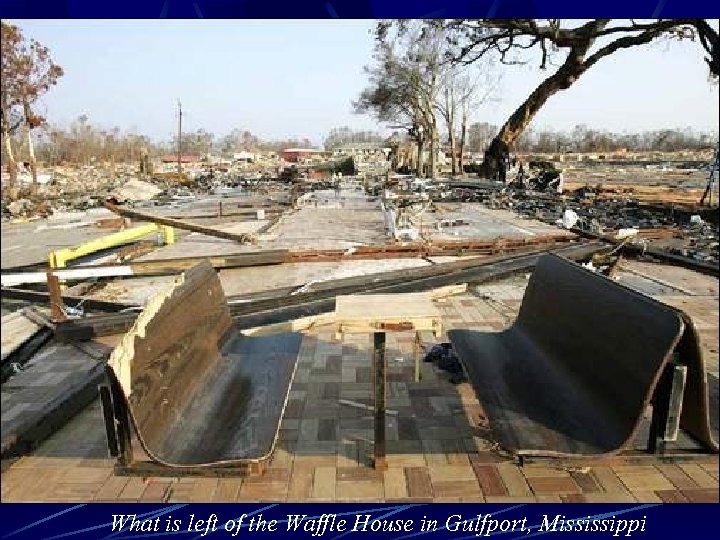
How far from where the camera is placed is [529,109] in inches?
596

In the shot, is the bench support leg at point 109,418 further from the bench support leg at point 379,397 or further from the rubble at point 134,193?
the rubble at point 134,193

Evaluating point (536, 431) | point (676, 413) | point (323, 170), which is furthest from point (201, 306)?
→ point (323, 170)

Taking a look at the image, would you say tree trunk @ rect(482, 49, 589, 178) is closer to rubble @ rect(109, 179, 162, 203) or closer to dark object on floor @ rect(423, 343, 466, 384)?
dark object on floor @ rect(423, 343, 466, 384)

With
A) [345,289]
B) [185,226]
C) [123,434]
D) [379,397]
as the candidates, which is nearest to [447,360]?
[379,397]

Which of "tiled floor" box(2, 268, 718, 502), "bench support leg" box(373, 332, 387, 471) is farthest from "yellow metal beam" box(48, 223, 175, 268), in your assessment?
"bench support leg" box(373, 332, 387, 471)

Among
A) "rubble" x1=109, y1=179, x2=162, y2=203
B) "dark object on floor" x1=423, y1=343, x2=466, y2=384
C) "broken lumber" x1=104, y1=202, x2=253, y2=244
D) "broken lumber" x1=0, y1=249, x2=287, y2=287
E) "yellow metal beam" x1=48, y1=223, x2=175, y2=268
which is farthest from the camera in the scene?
"rubble" x1=109, y1=179, x2=162, y2=203

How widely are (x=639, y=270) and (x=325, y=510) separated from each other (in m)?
6.25

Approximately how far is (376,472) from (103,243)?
772cm

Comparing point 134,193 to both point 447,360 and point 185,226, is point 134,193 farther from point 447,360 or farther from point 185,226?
point 447,360

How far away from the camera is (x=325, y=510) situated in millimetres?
2271

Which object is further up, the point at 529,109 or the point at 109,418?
the point at 529,109

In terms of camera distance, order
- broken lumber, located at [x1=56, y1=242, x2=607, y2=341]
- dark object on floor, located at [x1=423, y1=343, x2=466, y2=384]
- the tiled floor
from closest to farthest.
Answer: the tiled floor → dark object on floor, located at [x1=423, y1=343, x2=466, y2=384] → broken lumber, located at [x1=56, y1=242, x2=607, y2=341]

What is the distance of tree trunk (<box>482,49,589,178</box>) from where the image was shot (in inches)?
282

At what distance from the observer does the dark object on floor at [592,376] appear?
6.57 feet
